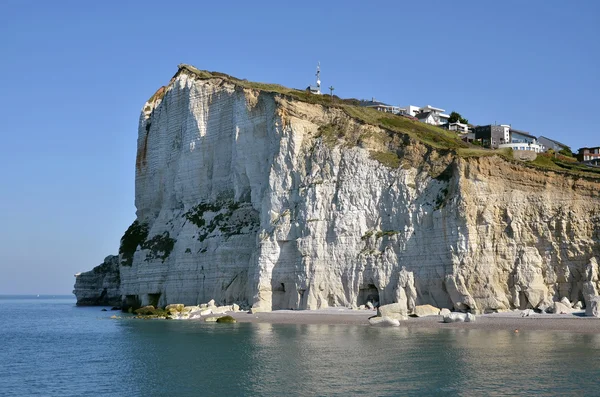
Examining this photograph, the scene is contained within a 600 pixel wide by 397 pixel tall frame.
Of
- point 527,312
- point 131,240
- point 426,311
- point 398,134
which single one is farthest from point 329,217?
point 131,240

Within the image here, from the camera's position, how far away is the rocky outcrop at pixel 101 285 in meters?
87.5

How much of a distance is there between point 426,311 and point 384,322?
3428 mm

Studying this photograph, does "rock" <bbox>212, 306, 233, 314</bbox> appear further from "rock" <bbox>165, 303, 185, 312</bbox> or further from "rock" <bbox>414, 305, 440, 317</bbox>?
"rock" <bbox>414, 305, 440, 317</bbox>

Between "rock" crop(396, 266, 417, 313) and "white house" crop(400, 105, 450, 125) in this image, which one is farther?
"white house" crop(400, 105, 450, 125)

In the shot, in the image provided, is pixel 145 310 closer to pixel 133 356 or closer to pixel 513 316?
pixel 133 356

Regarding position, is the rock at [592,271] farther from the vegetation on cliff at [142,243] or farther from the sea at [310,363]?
the vegetation on cliff at [142,243]

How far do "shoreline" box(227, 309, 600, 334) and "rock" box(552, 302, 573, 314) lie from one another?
25.4 inches

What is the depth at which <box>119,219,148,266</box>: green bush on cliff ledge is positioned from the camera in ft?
241

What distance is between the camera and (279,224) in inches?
2205

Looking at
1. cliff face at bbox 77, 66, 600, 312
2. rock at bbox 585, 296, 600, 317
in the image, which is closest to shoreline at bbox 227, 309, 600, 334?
rock at bbox 585, 296, 600, 317

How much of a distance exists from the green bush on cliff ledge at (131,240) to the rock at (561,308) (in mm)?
43340

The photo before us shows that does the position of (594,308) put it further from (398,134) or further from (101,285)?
(101,285)

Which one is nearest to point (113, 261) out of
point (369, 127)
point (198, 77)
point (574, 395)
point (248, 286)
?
point (198, 77)

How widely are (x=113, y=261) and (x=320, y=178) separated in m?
41.2
